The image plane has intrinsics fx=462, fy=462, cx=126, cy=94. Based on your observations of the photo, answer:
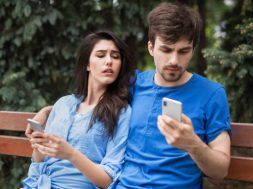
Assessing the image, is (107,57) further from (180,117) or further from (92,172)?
(180,117)

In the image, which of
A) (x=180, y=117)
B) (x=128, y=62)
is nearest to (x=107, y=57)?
(x=128, y=62)

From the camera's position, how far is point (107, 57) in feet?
9.68

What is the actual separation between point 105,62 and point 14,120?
113cm

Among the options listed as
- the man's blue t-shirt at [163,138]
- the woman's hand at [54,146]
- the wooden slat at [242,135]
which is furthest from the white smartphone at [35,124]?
the wooden slat at [242,135]

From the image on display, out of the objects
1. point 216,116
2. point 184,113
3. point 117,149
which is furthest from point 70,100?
point 216,116

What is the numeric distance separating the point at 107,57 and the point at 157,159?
30.2 inches

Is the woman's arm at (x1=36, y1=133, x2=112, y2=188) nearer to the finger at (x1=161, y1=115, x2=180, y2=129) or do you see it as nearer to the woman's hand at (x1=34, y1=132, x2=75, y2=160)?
the woman's hand at (x1=34, y1=132, x2=75, y2=160)

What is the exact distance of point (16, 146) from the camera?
3701 millimetres

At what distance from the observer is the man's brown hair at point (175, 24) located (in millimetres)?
2457

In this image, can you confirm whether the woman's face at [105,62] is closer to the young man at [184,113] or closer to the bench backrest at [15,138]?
the young man at [184,113]

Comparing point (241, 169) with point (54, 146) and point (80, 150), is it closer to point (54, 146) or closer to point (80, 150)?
point (80, 150)

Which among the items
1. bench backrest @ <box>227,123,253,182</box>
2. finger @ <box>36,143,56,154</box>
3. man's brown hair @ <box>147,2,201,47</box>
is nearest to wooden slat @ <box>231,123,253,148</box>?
bench backrest @ <box>227,123,253,182</box>

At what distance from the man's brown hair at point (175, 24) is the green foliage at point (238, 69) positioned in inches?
47.3

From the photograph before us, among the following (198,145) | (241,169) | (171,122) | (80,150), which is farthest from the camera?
(80,150)
